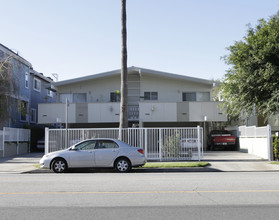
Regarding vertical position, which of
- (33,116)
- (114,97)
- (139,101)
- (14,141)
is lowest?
(14,141)

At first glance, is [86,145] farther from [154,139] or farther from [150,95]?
[150,95]

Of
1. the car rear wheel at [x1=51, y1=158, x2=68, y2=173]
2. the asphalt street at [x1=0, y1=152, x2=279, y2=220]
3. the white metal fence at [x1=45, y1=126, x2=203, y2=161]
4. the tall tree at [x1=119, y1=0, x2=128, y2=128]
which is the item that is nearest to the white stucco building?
the tall tree at [x1=119, y1=0, x2=128, y2=128]

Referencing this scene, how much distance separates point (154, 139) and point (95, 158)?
5.26 meters

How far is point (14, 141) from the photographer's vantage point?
24.9 meters

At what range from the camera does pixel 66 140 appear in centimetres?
1859

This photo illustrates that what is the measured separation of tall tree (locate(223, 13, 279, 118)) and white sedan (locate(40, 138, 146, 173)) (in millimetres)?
9583

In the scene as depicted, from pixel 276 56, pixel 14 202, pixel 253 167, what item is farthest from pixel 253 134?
pixel 14 202

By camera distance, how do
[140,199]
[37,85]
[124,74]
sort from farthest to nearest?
[37,85] < [124,74] < [140,199]

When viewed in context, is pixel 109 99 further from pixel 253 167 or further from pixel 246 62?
→ pixel 253 167

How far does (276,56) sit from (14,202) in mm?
16851

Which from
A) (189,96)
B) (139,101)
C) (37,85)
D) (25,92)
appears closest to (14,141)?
(25,92)

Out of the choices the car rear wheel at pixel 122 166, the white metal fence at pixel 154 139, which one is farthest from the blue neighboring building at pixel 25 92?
the car rear wheel at pixel 122 166

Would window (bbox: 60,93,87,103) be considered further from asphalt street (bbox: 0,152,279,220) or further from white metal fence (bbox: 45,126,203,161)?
asphalt street (bbox: 0,152,279,220)

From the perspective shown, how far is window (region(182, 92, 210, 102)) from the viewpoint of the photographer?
96.2 ft
